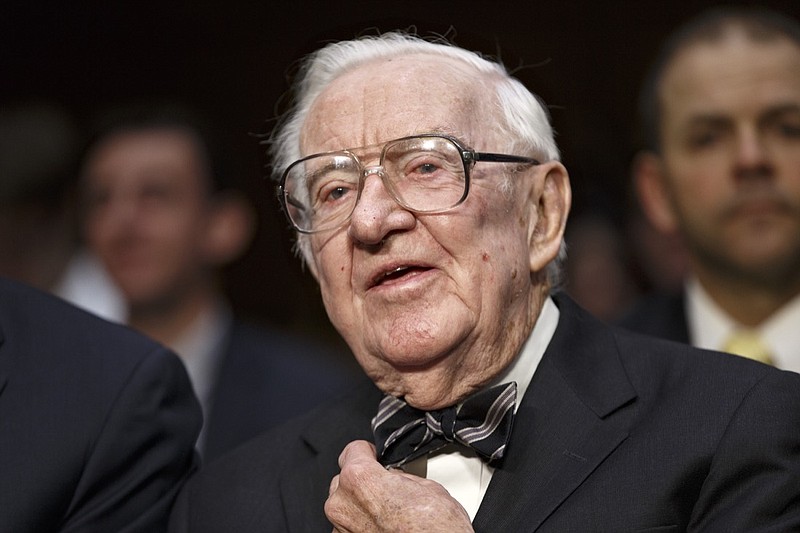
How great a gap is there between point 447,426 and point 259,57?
410cm

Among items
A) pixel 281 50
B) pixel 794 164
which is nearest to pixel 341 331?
pixel 794 164

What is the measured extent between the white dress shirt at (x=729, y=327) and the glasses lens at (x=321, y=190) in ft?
5.09

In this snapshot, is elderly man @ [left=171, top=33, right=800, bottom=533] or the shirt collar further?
the shirt collar

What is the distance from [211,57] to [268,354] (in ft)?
7.70

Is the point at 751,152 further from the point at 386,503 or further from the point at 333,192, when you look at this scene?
the point at 386,503

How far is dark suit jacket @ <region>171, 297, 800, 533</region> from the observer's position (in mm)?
2244

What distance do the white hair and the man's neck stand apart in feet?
3.32

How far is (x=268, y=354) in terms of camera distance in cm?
447

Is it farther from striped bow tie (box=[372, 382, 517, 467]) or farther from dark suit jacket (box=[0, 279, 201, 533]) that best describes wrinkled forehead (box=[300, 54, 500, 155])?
dark suit jacket (box=[0, 279, 201, 533])

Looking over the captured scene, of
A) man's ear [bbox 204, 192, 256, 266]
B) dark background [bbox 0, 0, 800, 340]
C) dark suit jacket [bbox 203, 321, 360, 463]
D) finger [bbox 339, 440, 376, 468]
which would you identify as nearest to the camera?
finger [bbox 339, 440, 376, 468]

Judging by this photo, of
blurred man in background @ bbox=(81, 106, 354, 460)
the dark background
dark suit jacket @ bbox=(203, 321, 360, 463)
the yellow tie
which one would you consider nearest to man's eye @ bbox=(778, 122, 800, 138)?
the yellow tie

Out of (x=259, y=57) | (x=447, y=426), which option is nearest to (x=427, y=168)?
(x=447, y=426)

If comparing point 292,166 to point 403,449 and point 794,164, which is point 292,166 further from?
point 794,164

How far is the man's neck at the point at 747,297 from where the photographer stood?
361 centimetres
